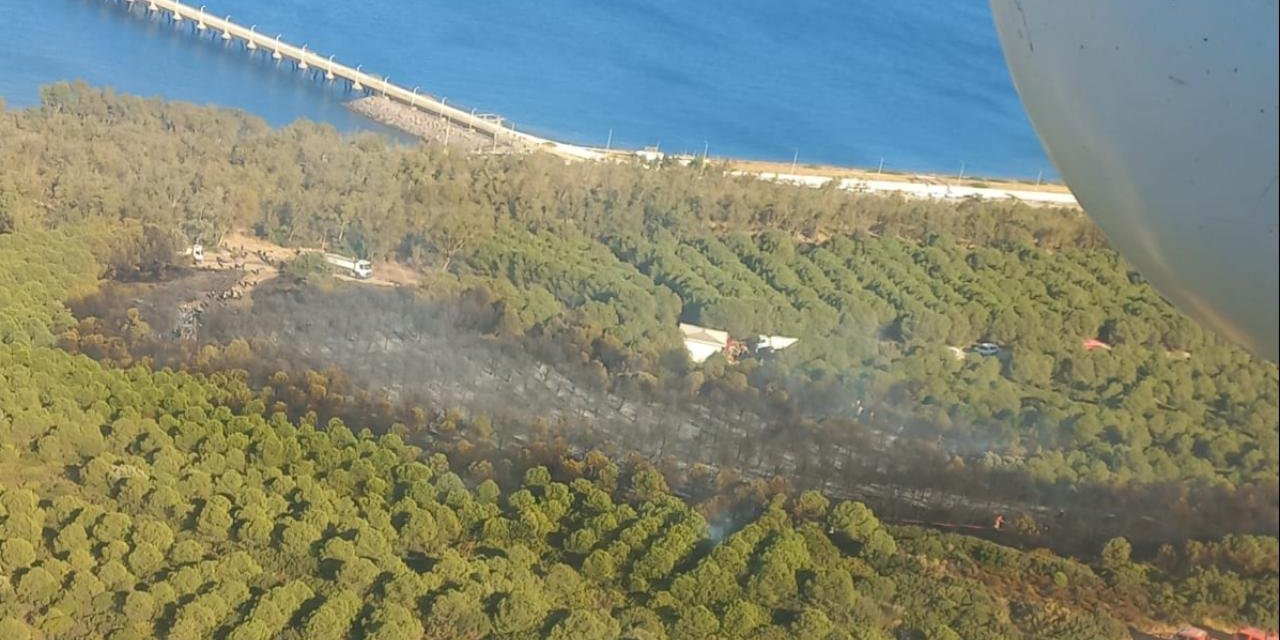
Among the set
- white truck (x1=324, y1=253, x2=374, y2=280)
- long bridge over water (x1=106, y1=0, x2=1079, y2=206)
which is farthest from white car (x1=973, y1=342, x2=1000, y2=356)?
white truck (x1=324, y1=253, x2=374, y2=280)

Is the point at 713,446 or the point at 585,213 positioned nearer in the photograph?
the point at 713,446

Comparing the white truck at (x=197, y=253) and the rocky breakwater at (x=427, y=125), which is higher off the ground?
the rocky breakwater at (x=427, y=125)

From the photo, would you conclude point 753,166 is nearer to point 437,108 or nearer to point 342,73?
point 437,108

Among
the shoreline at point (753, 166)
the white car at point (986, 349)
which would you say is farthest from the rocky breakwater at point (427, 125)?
the white car at point (986, 349)

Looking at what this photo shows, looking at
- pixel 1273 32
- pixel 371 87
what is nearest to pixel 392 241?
pixel 371 87

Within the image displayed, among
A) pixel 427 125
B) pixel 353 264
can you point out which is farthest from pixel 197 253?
pixel 427 125

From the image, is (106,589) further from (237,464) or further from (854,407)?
(854,407)

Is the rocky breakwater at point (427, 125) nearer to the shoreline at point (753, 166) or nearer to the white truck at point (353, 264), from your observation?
the shoreline at point (753, 166)
